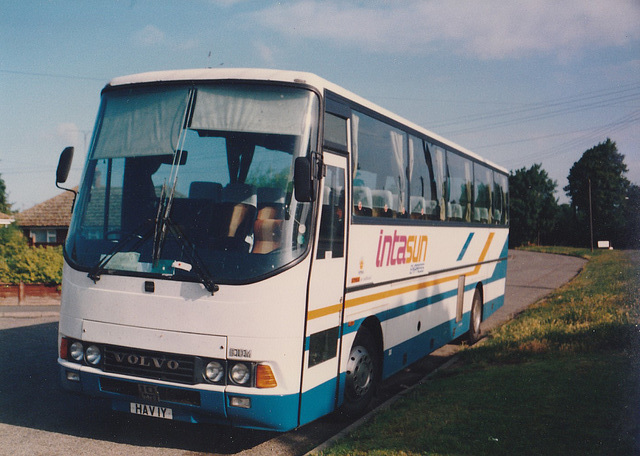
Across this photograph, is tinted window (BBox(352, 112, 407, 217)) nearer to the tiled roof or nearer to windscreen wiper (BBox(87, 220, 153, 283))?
windscreen wiper (BBox(87, 220, 153, 283))

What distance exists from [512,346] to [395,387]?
8.69 ft

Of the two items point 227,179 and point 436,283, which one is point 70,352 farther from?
point 436,283

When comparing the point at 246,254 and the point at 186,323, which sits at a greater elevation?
the point at 246,254

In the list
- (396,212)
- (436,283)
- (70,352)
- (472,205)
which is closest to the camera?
(70,352)

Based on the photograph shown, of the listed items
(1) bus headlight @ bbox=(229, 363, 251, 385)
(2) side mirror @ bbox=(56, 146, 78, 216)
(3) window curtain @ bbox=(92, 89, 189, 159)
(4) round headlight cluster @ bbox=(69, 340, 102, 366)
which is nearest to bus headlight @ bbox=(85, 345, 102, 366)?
(4) round headlight cluster @ bbox=(69, 340, 102, 366)

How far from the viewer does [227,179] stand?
590 centimetres

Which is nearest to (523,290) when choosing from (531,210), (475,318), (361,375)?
(475,318)

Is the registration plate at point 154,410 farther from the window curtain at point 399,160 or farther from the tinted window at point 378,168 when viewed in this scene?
the window curtain at point 399,160

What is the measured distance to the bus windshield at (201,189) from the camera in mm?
5723

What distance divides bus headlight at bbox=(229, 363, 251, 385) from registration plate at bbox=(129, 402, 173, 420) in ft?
2.28

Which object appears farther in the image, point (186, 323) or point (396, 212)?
point (396, 212)

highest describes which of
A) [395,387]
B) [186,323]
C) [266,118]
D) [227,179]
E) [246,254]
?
[266,118]

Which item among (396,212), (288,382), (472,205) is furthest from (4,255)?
(288,382)

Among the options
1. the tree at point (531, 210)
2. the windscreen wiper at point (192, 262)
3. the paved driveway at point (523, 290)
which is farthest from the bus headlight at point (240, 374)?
the tree at point (531, 210)
